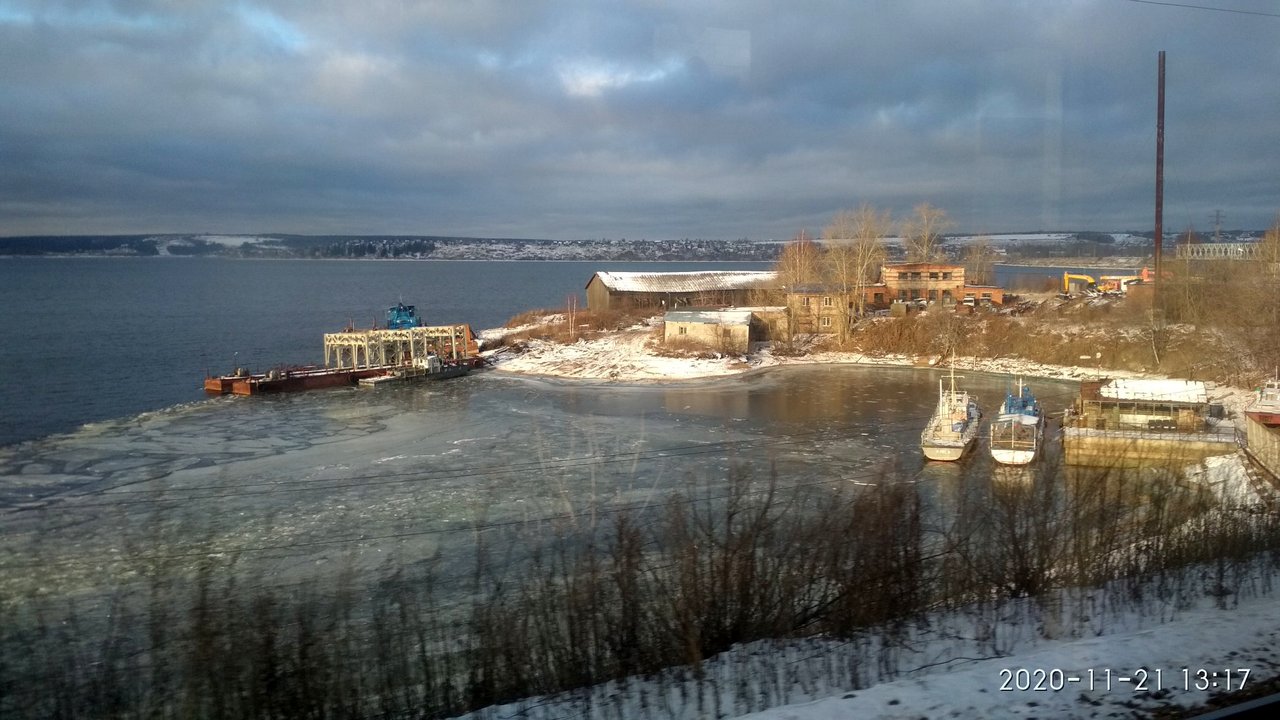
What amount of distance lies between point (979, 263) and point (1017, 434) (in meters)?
29.4

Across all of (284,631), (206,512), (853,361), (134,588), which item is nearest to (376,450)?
(206,512)

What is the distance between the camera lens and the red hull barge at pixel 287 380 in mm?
22453

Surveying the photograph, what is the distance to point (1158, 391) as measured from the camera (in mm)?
15828

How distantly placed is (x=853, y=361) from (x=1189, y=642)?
27275 millimetres

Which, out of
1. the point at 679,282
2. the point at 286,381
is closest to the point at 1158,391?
the point at 286,381

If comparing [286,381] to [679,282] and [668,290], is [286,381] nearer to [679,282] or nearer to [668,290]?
[668,290]

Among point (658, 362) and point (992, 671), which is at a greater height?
point (992, 671)

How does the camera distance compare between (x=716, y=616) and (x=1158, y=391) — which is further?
(x=1158, y=391)

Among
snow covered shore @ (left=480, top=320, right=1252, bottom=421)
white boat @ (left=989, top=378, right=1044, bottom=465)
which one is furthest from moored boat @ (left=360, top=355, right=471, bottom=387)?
white boat @ (left=989, top=378, right=1044, bottom=465)

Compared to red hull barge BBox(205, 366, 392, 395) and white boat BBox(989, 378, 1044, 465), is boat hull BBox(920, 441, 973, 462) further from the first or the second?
red hull barge BBox(205, 366, 392, 395)

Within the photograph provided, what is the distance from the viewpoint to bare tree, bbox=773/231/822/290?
3888 centimetres

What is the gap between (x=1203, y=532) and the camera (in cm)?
414

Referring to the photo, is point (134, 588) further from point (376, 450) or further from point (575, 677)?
point (376, 450)

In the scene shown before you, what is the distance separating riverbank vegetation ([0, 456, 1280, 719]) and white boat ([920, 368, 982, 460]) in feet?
32.4
